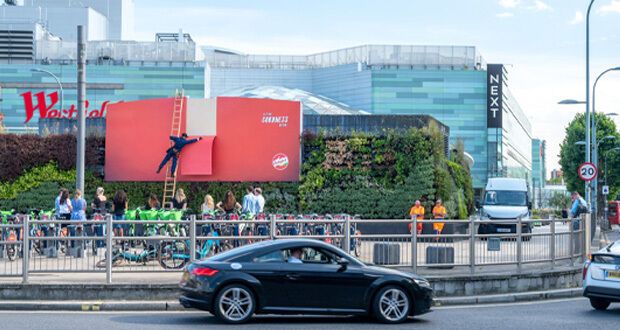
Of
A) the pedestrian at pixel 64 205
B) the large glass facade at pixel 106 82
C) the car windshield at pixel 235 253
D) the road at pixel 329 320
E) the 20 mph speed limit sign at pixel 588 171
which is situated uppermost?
the large glass facade at pixel 106 82

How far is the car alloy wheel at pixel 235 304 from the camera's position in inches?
551

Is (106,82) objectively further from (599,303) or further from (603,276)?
(603,276)

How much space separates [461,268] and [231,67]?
4554 inches

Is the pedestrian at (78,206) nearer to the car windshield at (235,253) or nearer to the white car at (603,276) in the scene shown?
the car windshield at (235,253)

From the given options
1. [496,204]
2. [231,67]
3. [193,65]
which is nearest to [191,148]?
[496,204]

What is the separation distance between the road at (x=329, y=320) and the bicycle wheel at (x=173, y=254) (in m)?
2.35

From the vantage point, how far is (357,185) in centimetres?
3756

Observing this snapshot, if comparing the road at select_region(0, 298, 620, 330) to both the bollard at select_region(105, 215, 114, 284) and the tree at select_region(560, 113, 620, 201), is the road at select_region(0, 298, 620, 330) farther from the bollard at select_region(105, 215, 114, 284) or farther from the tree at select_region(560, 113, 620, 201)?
the tree at select_region(560, 113, 620, 201)

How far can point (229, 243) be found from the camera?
58.6 ft

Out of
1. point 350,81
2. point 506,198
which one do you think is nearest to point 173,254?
point 506,198

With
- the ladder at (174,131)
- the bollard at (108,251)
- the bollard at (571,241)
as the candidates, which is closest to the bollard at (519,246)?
the bollard at (571,241)

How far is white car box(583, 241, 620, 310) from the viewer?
16.2 m

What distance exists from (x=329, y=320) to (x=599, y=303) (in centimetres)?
524

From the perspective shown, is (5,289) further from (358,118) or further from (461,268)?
(358,118)
